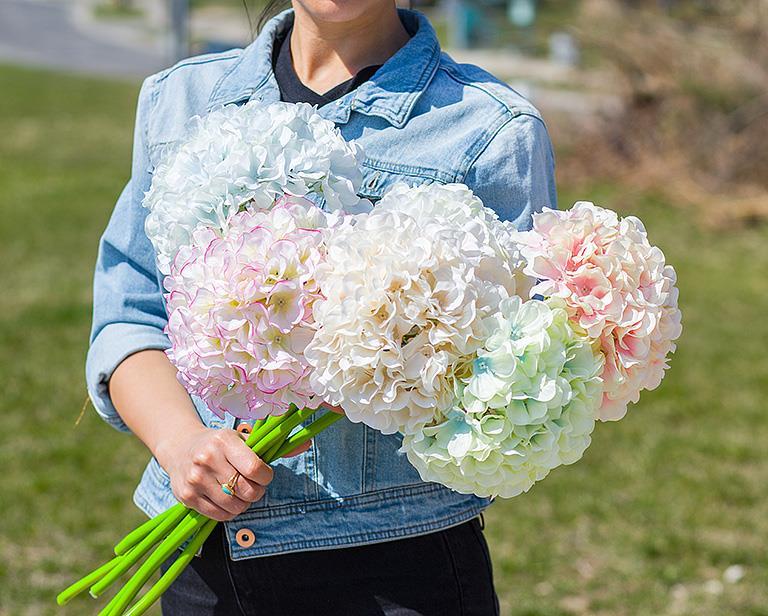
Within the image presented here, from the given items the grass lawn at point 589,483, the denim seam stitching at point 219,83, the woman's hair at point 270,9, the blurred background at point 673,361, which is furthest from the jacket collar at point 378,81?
the grass lawn at point 589,483

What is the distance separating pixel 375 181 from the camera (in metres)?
1.81

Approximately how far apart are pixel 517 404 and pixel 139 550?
640 millimetres

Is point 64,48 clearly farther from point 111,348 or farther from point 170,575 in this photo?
point 170,575

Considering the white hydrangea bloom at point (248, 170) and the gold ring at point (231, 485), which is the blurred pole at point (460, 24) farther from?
the gold ring at point (231, 485)

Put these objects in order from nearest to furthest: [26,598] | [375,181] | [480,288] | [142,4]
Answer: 1. [480,288]
2. [375,181]
3. [26,598]
4. [142,4]

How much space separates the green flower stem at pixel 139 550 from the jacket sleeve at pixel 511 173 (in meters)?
0.69

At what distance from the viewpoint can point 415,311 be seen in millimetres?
1379

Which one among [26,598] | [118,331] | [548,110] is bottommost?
[548,110]

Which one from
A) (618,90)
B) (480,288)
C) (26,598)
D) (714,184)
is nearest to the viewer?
(480,288)

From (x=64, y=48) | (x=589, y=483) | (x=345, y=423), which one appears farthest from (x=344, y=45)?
(x=64, y=48)

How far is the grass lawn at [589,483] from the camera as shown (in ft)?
13.1

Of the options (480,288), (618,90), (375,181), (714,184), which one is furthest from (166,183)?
(618,90)

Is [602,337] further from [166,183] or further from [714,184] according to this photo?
[714,184]

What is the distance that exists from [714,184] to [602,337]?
29.8 ft
